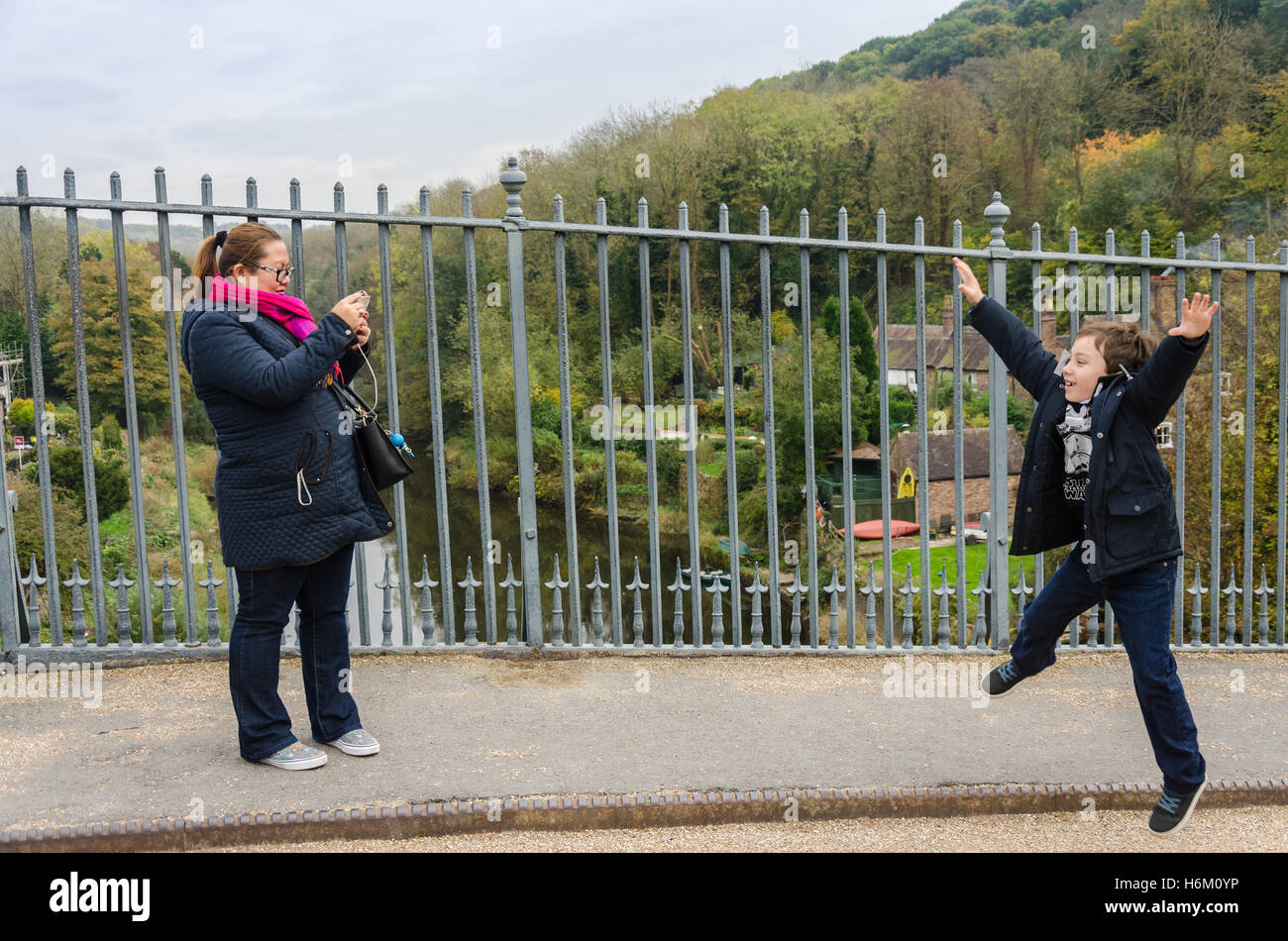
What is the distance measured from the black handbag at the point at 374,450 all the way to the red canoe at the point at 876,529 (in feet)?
92.1

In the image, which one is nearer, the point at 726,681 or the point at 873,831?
the point at 873,831

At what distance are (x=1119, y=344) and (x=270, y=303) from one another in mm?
2930

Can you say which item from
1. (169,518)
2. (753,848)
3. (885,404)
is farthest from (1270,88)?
(753,848)

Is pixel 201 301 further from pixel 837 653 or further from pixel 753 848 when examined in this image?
pixel 837 653

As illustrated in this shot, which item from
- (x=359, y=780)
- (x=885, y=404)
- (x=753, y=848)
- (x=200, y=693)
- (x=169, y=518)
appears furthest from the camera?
(x=169, y=518)

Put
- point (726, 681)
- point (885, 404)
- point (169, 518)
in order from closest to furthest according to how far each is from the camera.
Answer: point (726, 681), point (885, 404), point (169, 518)

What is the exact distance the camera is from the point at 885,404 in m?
5.84

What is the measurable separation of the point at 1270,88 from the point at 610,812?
45.7 meters

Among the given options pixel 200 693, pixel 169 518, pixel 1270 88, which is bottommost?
pixel 169 518

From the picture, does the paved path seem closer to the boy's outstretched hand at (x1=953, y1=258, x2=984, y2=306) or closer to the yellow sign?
the boy's outstretched hand at (x1=953, y1=258, x2=984, y2=306)

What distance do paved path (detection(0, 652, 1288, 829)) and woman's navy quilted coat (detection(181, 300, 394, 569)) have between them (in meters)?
0.85

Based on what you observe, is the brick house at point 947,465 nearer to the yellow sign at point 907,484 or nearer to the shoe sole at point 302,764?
the yellow sign at point 907,484

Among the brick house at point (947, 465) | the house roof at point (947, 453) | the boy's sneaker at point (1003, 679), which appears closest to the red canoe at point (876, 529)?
the brick house at point (947, 465)

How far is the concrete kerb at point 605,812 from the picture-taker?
360 centimetres
